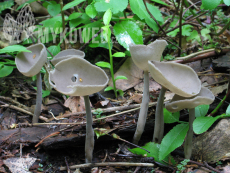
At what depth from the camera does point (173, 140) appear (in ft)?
5.32

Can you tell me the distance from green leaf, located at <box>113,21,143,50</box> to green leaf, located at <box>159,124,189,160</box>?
1004 millimetres

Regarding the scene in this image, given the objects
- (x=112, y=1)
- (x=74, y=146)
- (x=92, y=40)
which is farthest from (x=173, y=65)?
(x=92, y=40)

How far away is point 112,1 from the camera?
2092mm

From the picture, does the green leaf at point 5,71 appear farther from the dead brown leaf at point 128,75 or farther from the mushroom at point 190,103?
the mushroom at point 190,103

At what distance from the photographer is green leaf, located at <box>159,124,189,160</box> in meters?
1.57

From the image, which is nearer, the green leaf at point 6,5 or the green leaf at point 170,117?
the green leaf at point 170,117

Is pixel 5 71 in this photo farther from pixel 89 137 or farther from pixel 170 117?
pixel 170 117

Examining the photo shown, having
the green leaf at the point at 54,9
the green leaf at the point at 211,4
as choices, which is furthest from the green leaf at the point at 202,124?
the green leaf at the point at 54,9

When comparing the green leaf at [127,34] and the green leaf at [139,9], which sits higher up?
the green leaf at [139,9]

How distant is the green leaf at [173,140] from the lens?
157cm

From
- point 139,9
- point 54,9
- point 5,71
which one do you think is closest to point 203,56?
point 139,9

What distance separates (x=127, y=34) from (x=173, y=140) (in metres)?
1.24

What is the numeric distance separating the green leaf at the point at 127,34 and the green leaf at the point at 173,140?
1004 mm

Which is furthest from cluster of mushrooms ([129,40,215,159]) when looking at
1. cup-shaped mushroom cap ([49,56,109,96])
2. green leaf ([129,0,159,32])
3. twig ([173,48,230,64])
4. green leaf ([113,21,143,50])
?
twig ([173,48,230,64])
